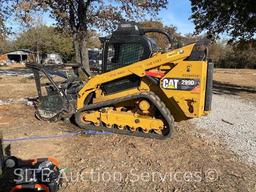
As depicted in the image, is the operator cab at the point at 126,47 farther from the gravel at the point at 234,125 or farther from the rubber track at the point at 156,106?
the gravel at the point at 234,125

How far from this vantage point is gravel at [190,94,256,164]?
720 centimetres

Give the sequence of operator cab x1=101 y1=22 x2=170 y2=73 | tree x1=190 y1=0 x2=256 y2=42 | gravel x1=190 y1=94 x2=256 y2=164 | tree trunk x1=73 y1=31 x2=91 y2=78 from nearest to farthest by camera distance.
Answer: gravel x1=190 y1=94 x2=256 y2=164 < operator cab x1=101 y1=22 x2=170 y2=73 < tree x1=190 y1=0 x2=256 y2=42 < tree trunk x1=73 y1=31 x2=91 y2=78

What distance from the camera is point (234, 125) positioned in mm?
9266

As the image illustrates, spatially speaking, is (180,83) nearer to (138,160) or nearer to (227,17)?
(138,160)

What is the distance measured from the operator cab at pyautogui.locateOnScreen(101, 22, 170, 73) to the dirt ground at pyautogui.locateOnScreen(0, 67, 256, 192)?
1.88m

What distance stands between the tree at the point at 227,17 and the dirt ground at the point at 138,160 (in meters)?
9.82

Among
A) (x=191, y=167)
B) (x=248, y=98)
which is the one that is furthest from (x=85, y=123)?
(x=248, y=98)

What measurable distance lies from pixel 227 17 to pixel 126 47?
1131 cm

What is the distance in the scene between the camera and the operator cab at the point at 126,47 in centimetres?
812

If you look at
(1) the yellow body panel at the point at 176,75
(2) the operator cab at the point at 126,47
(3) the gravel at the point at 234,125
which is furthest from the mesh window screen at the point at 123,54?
(3) the gravel at the point at 234,125

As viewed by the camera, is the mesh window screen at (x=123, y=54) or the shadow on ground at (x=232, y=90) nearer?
the mesh window screen at (x=123, y=54)

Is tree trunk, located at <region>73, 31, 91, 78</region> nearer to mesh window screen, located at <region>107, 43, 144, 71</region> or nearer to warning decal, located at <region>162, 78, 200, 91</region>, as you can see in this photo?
mesh window screen, located at <region>107, 43, 144, 71</region>

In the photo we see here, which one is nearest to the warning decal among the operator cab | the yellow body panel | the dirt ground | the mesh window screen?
the yellow body panel

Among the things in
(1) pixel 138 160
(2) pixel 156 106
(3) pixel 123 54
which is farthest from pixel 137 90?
(1) pixel 138 160
